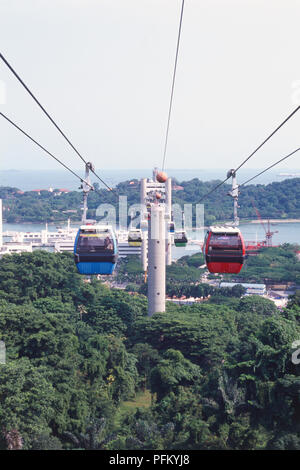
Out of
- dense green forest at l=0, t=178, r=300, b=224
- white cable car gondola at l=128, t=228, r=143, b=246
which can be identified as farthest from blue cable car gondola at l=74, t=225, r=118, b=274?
dense green forest at l=0, t=178, r=300, b=224

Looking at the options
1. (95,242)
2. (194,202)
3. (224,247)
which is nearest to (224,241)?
(224,247)

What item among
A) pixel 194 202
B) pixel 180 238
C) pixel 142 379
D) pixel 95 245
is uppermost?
pixel 194 202

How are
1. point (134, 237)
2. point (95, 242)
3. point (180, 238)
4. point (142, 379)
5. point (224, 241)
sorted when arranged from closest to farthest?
point (95, 242)
point (224, 241)
point (134, 237)
point (180, 238)
point (142, 379)

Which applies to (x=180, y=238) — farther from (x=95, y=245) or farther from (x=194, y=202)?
(x=194, y=202)

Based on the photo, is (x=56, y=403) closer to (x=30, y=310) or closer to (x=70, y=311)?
(x=30, y=310)

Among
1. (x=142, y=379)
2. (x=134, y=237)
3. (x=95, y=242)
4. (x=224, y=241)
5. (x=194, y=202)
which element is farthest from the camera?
(x=194, y=202)

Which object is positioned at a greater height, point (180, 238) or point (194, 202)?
point (194, 202)
